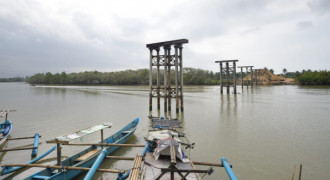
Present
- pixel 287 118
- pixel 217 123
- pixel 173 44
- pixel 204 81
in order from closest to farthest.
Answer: pixel 217 123 < pixel 287 118 < pixel 173 44 < pixel 204 81

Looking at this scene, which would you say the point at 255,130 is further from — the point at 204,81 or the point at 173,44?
the point at 204,81

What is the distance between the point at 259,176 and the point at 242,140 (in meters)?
3.72

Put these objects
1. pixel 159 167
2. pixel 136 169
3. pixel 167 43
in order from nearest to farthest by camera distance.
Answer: pixel 136 169 → pixel 159 167 → pixel 167 43

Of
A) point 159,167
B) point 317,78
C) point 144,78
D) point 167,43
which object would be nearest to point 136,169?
point 159,167

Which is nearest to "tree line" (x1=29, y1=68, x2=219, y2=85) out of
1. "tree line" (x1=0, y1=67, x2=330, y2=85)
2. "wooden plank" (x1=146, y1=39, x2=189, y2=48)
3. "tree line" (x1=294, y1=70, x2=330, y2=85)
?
"tree line" (x1=0, y1=67, x2=330, y2=85)

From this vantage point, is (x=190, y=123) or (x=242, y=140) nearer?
(x=242, y=140)

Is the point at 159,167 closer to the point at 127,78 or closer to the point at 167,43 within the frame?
the point at 167,43

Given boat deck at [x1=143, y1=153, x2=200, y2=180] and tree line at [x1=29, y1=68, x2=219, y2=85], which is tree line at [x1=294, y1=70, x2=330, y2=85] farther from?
boat deck at [x1=143, y1=153, x2=200, y2=180]

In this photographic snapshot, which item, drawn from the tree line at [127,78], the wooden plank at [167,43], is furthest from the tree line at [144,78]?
the wooden plank at [167,43]

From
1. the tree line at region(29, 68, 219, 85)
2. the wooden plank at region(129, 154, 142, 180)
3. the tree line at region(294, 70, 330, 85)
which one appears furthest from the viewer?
the tree line at region(29, 68, 219, 85)

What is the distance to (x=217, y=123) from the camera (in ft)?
44.3

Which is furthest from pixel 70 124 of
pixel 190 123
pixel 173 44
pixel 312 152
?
pixel 312 152

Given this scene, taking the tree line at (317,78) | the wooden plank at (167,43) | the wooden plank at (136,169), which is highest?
the wooden plank at (167,43)

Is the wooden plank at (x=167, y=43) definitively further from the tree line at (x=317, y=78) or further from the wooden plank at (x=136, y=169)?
the tree line at (x=317, y=78)
